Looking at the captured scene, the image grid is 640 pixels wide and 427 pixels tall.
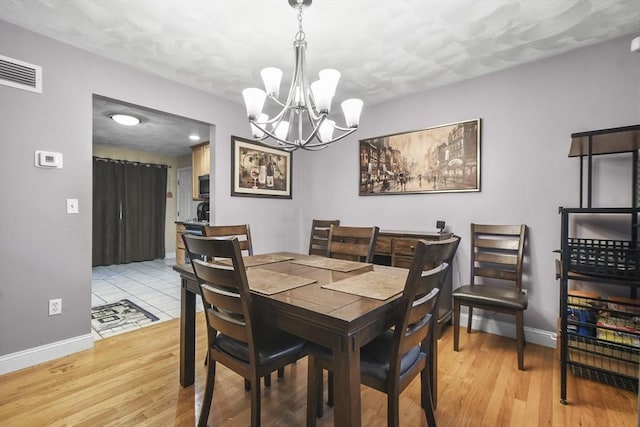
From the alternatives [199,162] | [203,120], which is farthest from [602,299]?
[199,162]

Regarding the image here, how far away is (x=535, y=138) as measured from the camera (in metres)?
2.51

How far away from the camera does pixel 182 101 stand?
9.68ft

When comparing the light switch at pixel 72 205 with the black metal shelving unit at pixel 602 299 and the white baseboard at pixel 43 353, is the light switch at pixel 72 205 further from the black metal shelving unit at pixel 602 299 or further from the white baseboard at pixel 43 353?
the black metal shelving unit at pixel 602 299

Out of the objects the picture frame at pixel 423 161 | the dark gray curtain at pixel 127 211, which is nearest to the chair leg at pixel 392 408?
the picture frame at pixel 423 161

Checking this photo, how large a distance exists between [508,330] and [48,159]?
13.1ft

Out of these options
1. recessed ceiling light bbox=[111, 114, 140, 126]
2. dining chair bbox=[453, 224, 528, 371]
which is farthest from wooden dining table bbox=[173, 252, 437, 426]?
recessed ceiling light bbox=[111, 114, 140, 126]

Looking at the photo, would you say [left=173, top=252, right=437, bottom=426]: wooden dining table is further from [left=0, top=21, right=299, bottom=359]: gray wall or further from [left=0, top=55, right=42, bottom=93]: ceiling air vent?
[left=0, top=55, right=42, bottom=93]: ceiling air vent

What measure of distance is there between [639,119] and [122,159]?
7.20 meters

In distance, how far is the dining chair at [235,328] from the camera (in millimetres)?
1177

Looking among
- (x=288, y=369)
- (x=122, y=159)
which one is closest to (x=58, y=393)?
(x=288, y=369)

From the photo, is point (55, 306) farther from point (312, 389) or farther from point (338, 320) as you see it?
point (338, 320)

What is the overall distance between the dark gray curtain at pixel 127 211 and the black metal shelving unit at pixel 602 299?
6.57 metres

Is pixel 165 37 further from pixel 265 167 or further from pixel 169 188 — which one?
pixel 169 188

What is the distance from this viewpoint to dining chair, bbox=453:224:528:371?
2.15 meters
